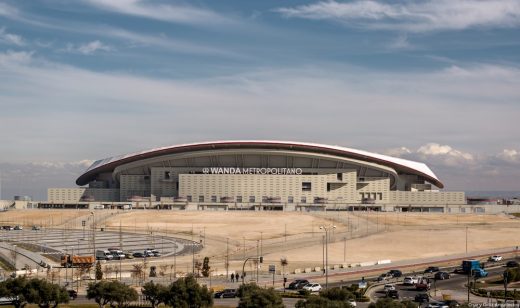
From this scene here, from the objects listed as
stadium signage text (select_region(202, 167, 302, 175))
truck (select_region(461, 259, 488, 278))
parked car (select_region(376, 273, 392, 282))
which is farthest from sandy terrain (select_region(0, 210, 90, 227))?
truck (select_region(461, 259, 488, 278))

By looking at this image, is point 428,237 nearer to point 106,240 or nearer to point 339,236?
point 339,236

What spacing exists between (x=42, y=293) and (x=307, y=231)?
71200 millimetres

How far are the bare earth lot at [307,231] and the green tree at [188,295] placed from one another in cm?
2981

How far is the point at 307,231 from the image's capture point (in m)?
116

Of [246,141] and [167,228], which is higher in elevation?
[246,141]

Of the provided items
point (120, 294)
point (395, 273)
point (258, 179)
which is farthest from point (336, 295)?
point (258, 179)

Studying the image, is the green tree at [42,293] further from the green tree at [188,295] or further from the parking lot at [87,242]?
the parking lot at [87,242]

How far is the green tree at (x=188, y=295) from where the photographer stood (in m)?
47.2

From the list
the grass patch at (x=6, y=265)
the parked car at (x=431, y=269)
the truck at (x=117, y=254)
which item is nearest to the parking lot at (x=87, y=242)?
the truck at (x=117, y=254)

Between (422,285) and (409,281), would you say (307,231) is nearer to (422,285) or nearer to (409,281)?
(409,281)

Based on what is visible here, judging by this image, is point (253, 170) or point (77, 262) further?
point (253, 170)

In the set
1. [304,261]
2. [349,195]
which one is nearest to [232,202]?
[349,195]

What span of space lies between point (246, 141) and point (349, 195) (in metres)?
25.0

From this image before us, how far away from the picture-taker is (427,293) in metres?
61.0
